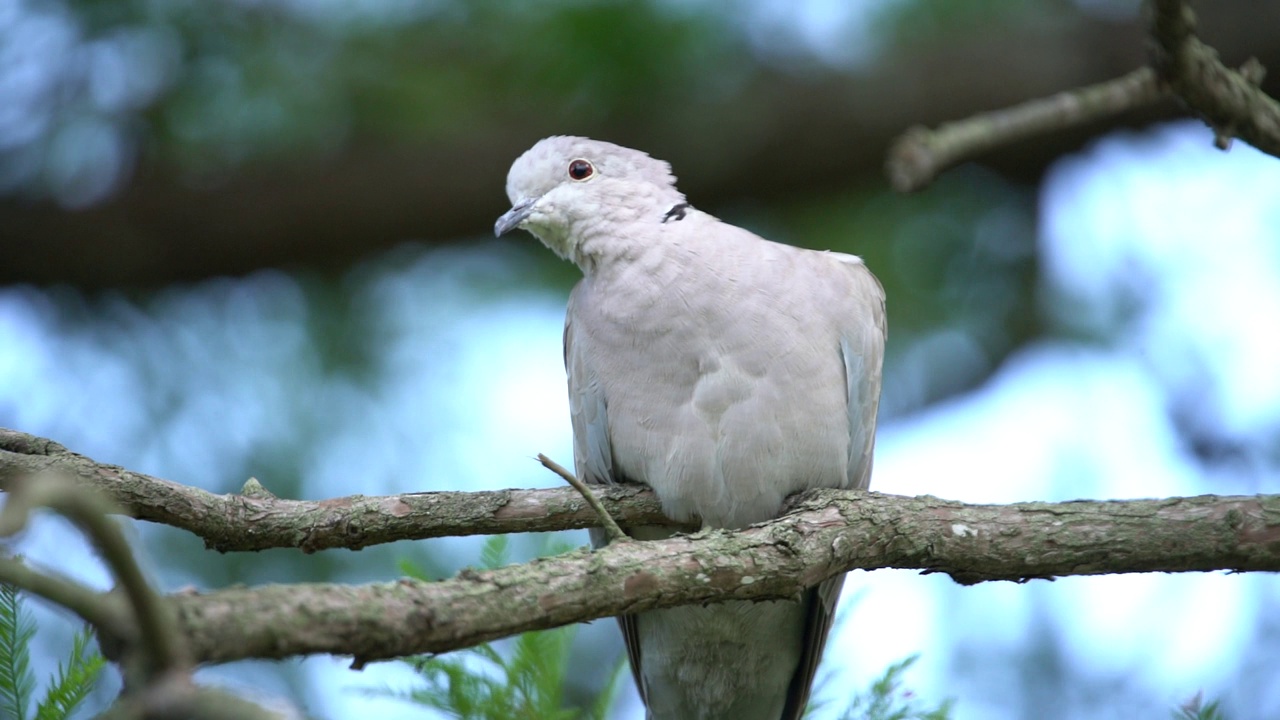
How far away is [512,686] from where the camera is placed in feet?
9.85

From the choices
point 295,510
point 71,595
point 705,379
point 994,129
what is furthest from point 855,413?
point 71,595

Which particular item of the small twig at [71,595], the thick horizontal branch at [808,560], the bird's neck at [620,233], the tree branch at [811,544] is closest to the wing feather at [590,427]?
the bird's neck at [620,233]

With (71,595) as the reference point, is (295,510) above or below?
above

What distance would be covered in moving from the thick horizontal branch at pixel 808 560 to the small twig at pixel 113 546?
341 mm

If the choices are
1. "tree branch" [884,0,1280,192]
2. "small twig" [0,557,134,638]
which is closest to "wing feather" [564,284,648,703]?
"tree branch" [884,0,1280,192]

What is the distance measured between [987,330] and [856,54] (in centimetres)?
155

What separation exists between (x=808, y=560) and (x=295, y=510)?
121cm

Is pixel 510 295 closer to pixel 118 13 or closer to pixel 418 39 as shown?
pixel 418 39

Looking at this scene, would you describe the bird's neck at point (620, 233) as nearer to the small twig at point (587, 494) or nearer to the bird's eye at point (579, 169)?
the bird's eye at point (579, 169)

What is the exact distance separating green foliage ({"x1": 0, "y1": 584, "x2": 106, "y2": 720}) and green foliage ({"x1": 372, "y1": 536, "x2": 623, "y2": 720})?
0.75 m

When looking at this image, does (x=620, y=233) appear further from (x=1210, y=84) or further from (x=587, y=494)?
(x=1210, y=84)

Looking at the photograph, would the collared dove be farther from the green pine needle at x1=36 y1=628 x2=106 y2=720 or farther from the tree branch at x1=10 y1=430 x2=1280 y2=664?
the green pine needle at x1=36 y1=628 x2=106 y2=720

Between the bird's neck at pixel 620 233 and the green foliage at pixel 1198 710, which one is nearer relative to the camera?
the green foliage at pixel 1198 710

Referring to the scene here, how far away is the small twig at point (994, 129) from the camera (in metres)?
2.27
